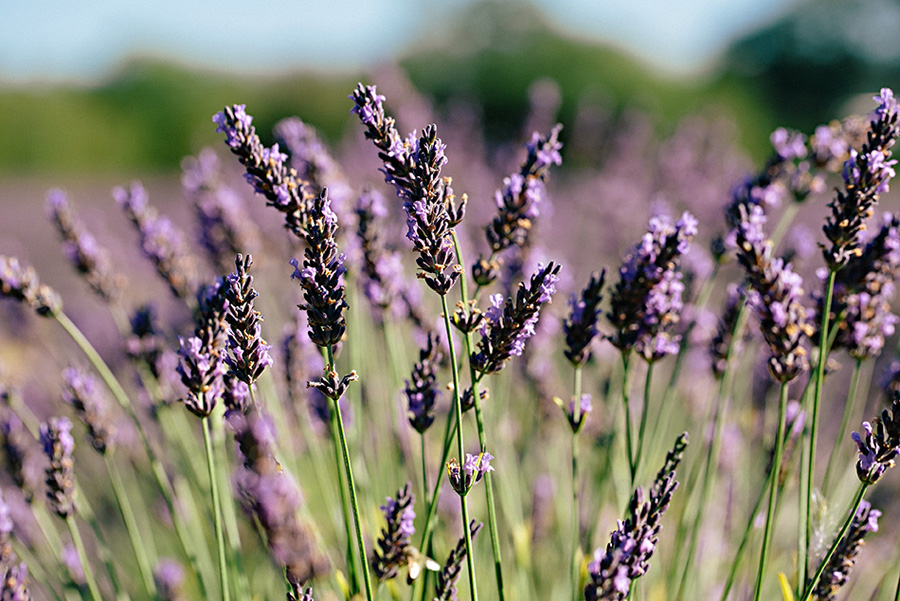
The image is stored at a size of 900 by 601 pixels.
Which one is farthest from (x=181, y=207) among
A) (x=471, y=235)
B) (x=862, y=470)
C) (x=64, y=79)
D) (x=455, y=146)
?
(x=64, y=79)

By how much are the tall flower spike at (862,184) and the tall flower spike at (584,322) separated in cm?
44

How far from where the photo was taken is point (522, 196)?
1.33 m

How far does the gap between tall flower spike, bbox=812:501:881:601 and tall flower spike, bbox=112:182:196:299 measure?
5.93 ft

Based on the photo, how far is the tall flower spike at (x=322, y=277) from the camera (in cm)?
101

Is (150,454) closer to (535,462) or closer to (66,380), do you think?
(66,380)

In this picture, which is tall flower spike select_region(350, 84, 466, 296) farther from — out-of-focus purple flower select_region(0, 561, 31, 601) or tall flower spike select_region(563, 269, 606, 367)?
out-of-focus purple flower select_region(0, 561, 31, 601)

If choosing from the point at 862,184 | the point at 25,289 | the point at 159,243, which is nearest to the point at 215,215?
the point at 159,243

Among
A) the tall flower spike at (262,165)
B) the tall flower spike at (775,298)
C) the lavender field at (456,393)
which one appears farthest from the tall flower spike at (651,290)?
the tall flower spike at (262,165)

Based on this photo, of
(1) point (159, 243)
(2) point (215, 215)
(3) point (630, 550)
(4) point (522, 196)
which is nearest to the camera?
(3) point (630, 550)

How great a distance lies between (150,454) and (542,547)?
65.1 inches

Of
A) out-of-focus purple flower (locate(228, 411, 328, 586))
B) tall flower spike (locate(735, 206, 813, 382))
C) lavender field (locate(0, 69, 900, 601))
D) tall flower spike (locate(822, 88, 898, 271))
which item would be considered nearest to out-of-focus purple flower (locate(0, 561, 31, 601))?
lavender field (locate(0, 69, 900, 601))

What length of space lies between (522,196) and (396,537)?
75 cm

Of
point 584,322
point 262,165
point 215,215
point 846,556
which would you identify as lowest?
point 846,556

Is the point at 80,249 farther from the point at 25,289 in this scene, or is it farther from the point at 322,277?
the point at 322,277
